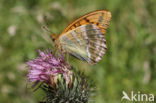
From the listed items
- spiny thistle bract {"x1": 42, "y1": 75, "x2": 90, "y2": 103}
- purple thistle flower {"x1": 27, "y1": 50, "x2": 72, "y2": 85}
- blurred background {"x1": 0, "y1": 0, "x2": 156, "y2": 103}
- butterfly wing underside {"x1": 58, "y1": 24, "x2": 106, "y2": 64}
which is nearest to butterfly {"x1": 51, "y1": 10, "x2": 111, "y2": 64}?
butterfly wing underside {"x1": 58, "y1": 24, "x2": 106, "y2": 64}

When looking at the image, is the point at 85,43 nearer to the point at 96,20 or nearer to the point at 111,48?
the point at 96,20

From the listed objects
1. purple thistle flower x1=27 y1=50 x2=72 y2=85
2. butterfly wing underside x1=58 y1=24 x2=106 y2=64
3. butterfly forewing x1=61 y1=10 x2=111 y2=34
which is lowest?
purple thistle flower x1=27 y1=50 x2=72 y2=85

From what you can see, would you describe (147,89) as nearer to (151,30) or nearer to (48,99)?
(151,30)

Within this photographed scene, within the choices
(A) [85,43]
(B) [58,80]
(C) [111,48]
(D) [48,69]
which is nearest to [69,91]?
(B) [58,80]

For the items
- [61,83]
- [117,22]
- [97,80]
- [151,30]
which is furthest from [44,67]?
[117,22]

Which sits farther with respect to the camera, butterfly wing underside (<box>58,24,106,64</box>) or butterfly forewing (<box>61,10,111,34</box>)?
butterfly wing underside (<box>58,24,106,64</box>)

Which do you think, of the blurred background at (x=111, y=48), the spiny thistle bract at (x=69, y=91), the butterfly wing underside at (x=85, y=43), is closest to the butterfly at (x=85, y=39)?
the butterfly wing underside at (x=85, y=43)

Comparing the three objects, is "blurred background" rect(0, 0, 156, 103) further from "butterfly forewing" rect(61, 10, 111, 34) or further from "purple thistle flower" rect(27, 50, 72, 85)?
"butterfly forewing" rect(61, 10, 111, 34)
